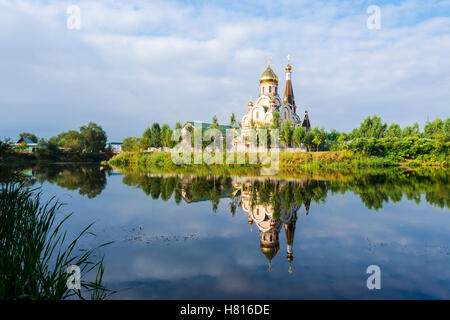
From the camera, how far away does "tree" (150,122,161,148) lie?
4112 cm

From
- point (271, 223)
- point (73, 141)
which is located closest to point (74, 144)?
point (73, 141)

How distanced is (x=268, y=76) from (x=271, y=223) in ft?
103

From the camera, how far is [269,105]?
34.6m

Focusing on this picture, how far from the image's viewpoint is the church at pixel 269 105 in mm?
34281

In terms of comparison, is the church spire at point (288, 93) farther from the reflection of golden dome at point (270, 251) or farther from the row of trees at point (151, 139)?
the reflection of golden dome at point (270, 251)

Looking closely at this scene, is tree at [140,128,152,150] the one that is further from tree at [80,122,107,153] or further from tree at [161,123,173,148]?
tree at [80,122,107,153]

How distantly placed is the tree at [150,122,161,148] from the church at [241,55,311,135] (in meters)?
14.0

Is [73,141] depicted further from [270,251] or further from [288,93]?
[270,251]

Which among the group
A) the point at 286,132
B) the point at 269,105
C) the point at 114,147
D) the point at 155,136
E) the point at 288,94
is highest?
the point at 288,94

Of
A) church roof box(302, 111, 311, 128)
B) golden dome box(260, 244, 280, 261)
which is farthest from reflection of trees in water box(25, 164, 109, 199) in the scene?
church roof box(302, 111, 311, 128)

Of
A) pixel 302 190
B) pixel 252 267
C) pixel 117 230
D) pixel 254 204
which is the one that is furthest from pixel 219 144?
pixel 252 267

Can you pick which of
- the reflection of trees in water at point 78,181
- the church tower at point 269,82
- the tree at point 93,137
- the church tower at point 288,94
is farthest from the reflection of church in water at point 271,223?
the tree at point 93,137

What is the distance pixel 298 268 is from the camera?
464cm
